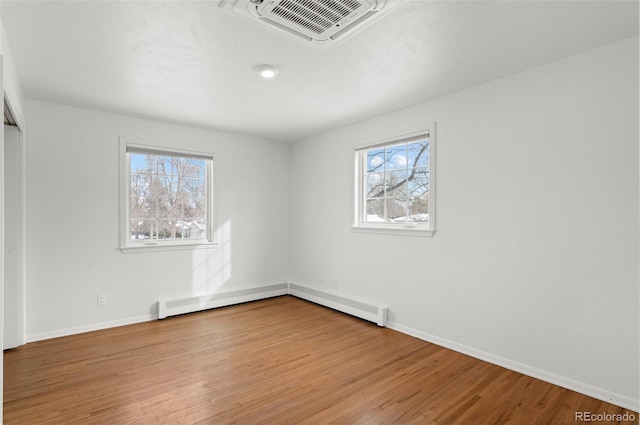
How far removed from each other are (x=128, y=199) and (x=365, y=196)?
289 cm

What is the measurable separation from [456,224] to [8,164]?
4.32 m

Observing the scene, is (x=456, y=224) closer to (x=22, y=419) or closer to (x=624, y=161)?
(x=624, y=161)

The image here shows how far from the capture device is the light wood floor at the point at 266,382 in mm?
2209

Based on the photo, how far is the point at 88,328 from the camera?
379cm

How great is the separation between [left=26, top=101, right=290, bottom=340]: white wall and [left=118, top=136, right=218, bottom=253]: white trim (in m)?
0.06

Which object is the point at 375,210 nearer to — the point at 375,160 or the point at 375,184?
the point at 375,184

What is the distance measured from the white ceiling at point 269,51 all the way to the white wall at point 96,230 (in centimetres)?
40

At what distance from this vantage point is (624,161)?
2338 mm

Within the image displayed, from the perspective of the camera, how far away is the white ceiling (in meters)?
2.04

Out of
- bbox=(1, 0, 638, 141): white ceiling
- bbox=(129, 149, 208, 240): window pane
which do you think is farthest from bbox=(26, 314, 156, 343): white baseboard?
bbox=(1, 0, 638, 141): white ceiling

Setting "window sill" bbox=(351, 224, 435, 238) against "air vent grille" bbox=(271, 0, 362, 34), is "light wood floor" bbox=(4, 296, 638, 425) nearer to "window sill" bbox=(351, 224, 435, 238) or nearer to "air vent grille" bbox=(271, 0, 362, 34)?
"window sill" bbox=(351, 224, 435, 238)

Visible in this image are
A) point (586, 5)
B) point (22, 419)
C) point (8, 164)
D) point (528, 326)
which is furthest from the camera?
point (8, 164)

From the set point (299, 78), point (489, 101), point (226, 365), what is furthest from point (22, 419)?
point (489, 101)

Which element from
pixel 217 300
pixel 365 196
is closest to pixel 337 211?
pixel 365 196
